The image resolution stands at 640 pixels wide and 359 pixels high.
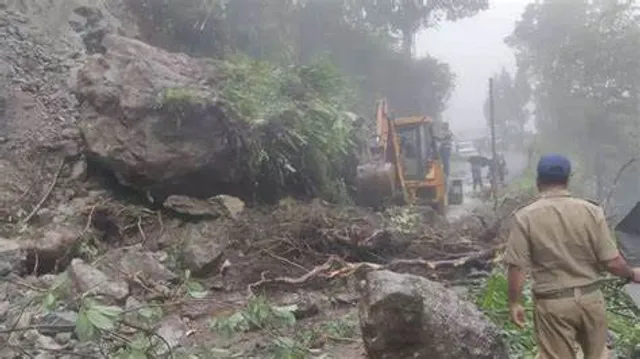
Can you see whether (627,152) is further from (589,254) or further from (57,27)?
(589,254)

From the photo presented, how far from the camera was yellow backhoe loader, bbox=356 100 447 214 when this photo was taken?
424 inches

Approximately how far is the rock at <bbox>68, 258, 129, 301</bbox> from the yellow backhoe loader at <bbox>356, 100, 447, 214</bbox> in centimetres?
573

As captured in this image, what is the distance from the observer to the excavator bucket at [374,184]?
10672 millimetres

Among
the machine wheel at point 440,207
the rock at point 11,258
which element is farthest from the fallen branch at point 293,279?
the machine wheel at point 440,207

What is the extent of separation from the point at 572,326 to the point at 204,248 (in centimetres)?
421

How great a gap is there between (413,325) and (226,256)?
339cm

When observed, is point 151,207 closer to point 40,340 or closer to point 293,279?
point 293,279

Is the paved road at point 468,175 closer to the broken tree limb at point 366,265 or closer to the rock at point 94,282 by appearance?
the broken tree limb at point 366,265

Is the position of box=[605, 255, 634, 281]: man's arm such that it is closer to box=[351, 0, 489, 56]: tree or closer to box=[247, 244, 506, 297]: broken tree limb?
box=[247, 244, 506, 297]: broken tree limb

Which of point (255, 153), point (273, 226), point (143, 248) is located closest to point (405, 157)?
point (255, 153)

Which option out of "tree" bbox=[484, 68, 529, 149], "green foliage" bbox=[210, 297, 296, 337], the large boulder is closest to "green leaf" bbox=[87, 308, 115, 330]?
"green foliage" bbox=[210, 297, 296, 337]

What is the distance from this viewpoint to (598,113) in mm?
25484

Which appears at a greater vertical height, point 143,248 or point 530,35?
point 530,35

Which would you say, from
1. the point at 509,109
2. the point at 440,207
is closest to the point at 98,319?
the point at 440,207
